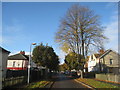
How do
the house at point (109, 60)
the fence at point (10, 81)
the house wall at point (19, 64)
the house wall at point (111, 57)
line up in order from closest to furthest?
the fence at point (10, 81)
the house at point (109, 60)
the house wall at point (111, 57)
the house wall at point (19, 64)

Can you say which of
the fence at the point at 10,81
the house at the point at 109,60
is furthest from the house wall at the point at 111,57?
the fence at the point at 10,81

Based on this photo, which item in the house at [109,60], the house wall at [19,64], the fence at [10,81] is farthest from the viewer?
the house wall at [19,64]

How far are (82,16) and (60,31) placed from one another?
5.51 meters

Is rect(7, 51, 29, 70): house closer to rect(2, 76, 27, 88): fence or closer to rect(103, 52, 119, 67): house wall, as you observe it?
rect(103, 52, 119, 67): house wall

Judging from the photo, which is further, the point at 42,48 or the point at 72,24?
the point at 42,48

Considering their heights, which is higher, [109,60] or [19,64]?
[109,60]

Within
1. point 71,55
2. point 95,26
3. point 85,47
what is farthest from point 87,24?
point 71,55

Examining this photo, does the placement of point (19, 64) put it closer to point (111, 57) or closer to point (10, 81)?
point (111, 57)

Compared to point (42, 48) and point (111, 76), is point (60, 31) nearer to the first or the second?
point (42, 48)

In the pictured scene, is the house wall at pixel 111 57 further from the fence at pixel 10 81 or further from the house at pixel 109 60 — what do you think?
the fence at pixel 10 81

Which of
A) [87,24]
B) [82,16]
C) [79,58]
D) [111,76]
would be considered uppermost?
[82,16]

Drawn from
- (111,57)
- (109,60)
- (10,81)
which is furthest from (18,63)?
(10,81)

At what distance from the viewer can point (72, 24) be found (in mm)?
28328

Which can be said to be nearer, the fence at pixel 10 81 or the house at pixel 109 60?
the fence at pixel 10 81
